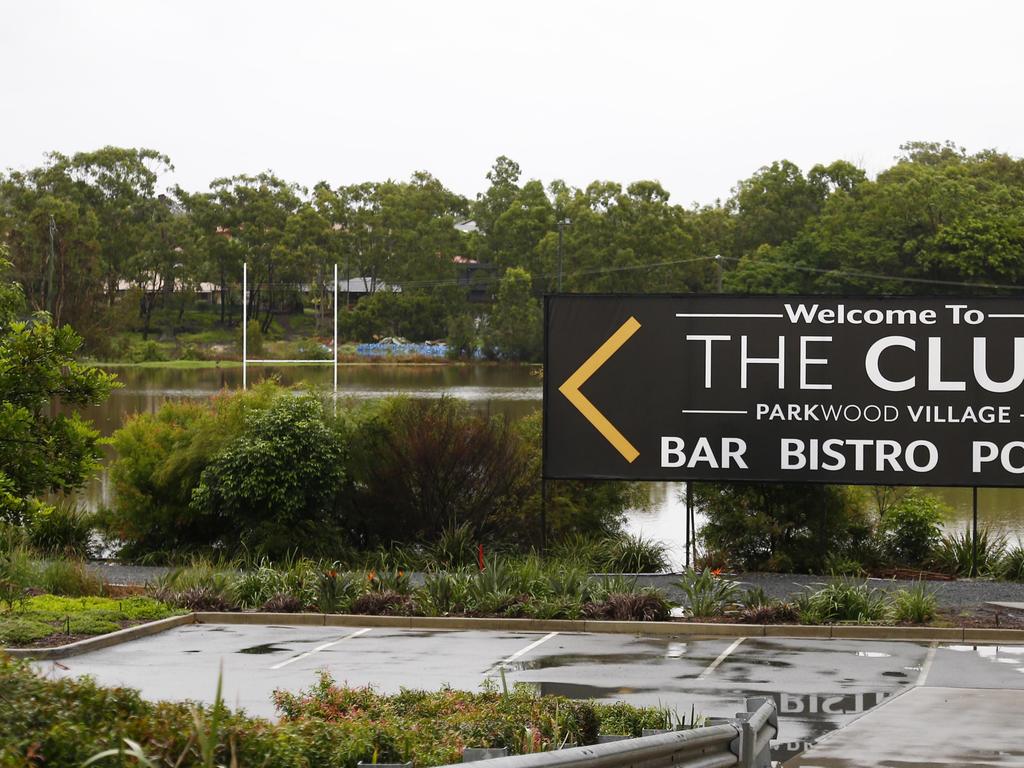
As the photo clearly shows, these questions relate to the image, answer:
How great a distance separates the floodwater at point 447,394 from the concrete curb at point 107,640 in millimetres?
4634

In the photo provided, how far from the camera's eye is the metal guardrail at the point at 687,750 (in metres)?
5.71

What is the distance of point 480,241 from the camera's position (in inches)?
4141

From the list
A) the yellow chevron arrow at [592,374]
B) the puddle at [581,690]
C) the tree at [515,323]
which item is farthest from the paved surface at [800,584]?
the tree at [515,323]

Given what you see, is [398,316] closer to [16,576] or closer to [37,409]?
[16,576]

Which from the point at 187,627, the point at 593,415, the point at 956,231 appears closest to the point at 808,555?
the point at 593,415

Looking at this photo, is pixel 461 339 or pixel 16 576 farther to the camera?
pixel 461 339

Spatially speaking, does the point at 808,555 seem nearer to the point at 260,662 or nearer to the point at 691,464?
the point at 691,464

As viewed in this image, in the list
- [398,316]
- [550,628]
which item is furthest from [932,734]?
[398,316]

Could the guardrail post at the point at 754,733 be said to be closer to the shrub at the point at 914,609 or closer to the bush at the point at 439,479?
the shrub at the point at 914,609

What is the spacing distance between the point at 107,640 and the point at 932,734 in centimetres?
925

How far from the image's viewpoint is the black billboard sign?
2098 centimetres

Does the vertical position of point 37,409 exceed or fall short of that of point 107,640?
it exceeds it

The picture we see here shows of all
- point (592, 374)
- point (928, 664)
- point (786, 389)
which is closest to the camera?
point (928, 664)

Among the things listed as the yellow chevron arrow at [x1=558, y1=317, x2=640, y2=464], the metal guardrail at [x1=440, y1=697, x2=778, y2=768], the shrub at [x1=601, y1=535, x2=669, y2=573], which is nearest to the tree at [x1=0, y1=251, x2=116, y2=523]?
the yellow chevron arrow at [x1=558, y1=317, x2=640, y2=464]
